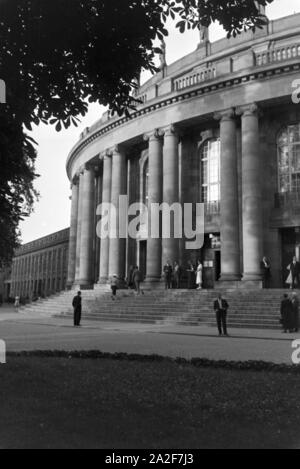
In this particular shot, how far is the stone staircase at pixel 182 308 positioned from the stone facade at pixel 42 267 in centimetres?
3631

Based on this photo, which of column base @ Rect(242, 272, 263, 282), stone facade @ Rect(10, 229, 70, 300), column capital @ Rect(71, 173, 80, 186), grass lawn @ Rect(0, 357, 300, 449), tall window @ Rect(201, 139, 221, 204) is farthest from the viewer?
stone facade @ Rect(10, 229, 70, 300)

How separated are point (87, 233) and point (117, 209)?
19.7 ft

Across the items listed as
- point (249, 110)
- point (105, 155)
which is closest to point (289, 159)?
point (249, 110)

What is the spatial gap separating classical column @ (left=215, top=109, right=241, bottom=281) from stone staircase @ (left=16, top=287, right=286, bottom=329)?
8.23 feet

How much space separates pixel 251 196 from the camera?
28.3 m

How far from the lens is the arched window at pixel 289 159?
30.0 metres

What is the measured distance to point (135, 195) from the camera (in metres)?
38.9

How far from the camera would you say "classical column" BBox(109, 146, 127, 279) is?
35.9m

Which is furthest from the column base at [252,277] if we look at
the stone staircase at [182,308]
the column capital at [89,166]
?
the column capital at [89,166]

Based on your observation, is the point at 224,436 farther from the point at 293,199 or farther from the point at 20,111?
the point at 293,199

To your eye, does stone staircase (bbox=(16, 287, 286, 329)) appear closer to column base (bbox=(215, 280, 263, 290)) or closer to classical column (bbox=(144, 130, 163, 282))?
column base (bbox=(215, 280, 263, 290))

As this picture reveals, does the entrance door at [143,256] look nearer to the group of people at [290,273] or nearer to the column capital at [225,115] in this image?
the group of people at [290,273]
